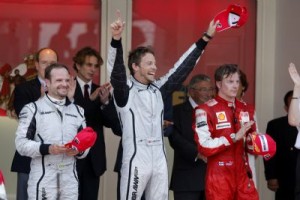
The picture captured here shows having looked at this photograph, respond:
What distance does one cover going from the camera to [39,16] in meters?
9.53

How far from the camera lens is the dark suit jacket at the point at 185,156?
798cm

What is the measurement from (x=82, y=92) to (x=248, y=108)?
1.63 meters

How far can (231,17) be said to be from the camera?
7602 millimetres

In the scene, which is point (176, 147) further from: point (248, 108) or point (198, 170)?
point (248, 108)

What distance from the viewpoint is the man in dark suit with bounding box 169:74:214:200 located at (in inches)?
315

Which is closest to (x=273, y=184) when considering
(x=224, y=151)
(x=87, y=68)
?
(x=224, y=151)

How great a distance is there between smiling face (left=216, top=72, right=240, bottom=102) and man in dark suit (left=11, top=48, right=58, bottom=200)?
152cm

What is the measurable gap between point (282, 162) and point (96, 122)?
2063 mm

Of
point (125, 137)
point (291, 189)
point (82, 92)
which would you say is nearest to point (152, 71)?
point (125, 137)

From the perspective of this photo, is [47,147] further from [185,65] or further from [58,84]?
[185,65]

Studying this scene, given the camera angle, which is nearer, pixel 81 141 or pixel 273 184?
pixel 81 141

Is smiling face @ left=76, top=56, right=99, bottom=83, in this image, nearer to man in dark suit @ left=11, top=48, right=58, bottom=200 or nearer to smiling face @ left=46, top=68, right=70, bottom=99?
man in dark suit @ left=11, top=48, right=58, bottom=200

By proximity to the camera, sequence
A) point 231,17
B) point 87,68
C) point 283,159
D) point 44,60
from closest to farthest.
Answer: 1. point 231,17
2. point 44,60
3. point 87,68
4. point 283,159

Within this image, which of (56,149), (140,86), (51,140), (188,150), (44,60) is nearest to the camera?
(56,149)
